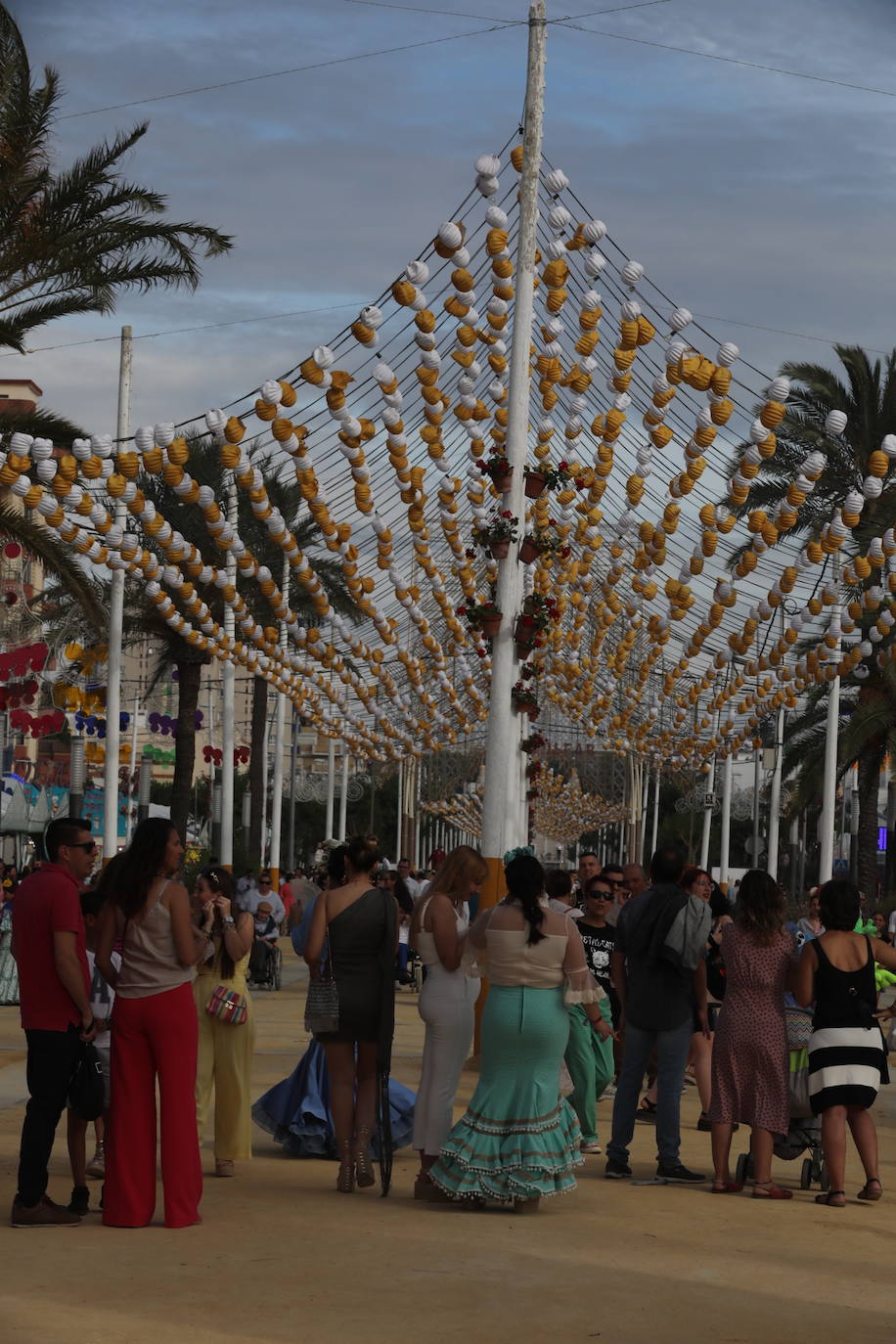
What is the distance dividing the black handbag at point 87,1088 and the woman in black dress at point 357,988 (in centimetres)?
129

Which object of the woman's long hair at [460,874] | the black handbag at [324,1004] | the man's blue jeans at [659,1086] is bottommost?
the man's blue jeans at [659,1086]

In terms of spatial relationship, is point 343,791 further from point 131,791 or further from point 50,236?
point 50,236

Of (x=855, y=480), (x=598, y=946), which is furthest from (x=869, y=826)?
(x=598, y=946)

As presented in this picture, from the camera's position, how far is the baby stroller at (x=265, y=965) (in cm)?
2622

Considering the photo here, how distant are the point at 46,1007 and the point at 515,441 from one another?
333 inches

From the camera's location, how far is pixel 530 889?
9.52 meters

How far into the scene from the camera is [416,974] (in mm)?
31078

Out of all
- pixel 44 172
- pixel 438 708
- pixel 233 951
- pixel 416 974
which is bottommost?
pixel 416 974

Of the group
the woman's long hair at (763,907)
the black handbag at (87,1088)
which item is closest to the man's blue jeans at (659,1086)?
the woman's long hair at (763,907)

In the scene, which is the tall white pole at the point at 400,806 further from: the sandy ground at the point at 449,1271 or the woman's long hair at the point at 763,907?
the sandy ground at the point at 449,1271

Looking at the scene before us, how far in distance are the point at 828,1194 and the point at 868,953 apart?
1.27 metres

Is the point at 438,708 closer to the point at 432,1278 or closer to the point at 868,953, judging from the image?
the point at 868,953

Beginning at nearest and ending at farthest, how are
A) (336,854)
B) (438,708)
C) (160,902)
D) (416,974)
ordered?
(160,902)
(336,854)
(438,708)
(416,974)

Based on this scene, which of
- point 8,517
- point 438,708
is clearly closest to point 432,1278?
point 8,517
